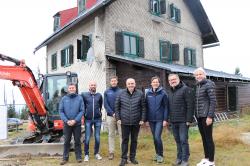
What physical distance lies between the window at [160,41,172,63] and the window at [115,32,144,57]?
1.81 m

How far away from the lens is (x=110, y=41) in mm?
15594

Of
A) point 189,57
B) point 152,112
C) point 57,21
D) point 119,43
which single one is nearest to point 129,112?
point 152,112

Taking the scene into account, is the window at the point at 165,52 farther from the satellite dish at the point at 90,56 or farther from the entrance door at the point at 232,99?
the entrance door at the point at 232,99

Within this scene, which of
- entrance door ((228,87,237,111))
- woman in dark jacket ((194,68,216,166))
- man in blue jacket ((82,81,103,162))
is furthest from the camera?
entrance door ((228,87,237,111))

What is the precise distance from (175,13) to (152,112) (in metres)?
13.6

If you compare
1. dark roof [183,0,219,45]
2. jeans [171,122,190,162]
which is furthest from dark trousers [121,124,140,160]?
dark roof [183,0,219,45]

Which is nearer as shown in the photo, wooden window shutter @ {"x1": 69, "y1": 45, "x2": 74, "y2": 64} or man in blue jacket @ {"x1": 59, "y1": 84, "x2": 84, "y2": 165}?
man in blue jacket @ {"x1": 59, "y1": 84, "x2": 84, "y2": 165}

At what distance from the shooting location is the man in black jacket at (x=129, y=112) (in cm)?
744

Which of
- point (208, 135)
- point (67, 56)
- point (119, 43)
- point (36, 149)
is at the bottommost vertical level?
point (36, 149)

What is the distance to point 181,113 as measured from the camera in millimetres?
7059

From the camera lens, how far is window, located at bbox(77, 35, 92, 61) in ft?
51.6

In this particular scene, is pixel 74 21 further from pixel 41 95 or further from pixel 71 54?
pixel 41 95

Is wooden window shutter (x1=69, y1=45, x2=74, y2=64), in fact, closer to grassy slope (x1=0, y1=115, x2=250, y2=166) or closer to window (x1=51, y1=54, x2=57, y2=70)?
window (x1=51, y1=54, x2=57, y2=70)

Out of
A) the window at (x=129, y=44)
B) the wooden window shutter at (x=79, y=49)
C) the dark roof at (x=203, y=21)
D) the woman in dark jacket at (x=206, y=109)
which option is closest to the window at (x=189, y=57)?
the dark roof at (x=203, y=21)
